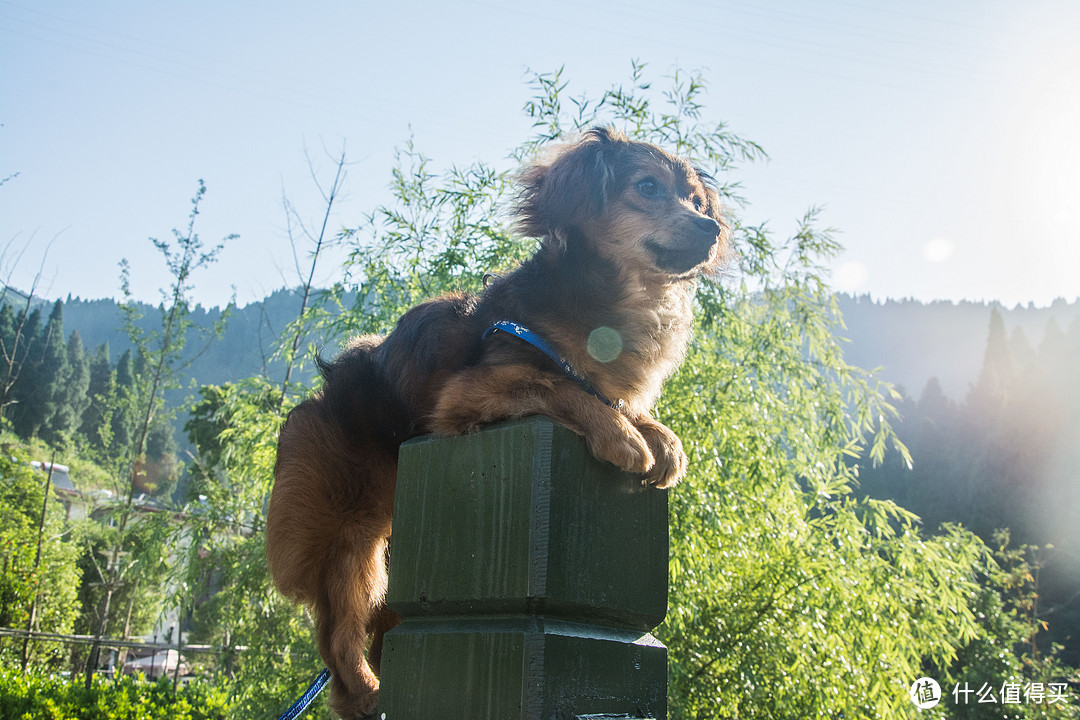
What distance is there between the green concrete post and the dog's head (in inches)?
30.6

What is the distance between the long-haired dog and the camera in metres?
1.84

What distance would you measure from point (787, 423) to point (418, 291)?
3.67 m

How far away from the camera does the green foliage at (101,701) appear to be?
290 inches

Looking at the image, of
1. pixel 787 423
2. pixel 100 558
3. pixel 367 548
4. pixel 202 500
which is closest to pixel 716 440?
pixel 787 423

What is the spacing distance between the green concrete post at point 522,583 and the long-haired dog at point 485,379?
0.13 m

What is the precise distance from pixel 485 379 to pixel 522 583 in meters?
0.52

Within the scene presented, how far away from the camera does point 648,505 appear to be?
1.78 metres

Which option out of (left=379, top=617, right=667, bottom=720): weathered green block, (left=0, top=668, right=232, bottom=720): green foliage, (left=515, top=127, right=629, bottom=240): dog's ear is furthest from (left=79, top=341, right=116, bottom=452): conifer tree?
(left=379, top=617, right=667, bottom=720): weathered green block

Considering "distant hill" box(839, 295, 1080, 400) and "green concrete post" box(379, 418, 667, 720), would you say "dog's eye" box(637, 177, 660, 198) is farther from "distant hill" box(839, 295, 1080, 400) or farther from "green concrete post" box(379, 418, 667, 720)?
"distant hill" box(839, 295, 1080, 400)

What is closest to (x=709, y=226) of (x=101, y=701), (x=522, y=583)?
(x=522, y=583)

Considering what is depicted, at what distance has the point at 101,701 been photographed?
801cm

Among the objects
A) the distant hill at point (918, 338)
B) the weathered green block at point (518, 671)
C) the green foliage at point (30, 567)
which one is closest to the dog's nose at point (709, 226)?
the weathered green block at point (518, 671)

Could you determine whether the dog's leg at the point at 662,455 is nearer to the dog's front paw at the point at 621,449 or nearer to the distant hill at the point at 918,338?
the dog's front paw at the point at 621,449

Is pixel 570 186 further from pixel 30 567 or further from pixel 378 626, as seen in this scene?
pixel 30 567
